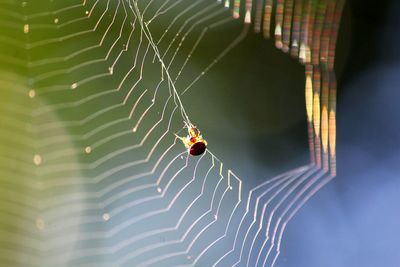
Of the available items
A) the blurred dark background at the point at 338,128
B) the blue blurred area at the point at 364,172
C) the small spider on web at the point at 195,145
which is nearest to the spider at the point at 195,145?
the small spider on web at the point at 195,145

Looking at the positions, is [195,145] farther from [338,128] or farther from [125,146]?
[338,128]

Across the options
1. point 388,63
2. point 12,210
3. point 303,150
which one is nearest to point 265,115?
point 303,150

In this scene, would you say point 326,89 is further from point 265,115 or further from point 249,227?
point 249,227

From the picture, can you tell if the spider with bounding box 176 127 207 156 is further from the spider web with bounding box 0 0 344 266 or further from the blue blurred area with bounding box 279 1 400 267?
the blue blurred area with bounding box 279 1 400 267

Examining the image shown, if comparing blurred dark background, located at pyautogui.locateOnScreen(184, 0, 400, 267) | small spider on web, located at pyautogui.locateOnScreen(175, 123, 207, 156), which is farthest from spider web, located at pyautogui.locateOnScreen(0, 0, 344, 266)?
small spider on web, located at pyautogui.locateOnScreen(175, 123, 207, 156)

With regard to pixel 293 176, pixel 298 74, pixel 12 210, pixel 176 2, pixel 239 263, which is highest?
pixel 176 2

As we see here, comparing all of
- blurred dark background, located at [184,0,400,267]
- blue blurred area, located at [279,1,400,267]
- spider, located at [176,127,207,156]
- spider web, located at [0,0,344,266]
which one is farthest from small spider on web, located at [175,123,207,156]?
blue blurred area, located at [279,1,400,267]

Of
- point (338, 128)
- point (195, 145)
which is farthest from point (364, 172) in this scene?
point (195, 145)

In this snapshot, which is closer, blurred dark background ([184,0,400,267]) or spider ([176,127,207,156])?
spider ([176,127,207,156])

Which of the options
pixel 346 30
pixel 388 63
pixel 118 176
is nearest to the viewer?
pixel 118 176
